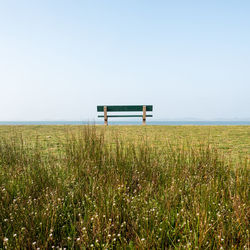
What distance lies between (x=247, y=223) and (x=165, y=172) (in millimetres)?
1388

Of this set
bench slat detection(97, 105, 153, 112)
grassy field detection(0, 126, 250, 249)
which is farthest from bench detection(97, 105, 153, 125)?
grassy field detection(0, 126, 250, 249)

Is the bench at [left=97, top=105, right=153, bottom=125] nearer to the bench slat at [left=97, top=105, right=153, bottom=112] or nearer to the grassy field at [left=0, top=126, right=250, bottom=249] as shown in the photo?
the bench slat at [left=97, top=105, right=153, bottom=112]

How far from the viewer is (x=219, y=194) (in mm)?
2887

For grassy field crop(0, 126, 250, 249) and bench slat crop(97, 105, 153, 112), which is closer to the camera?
grassy field crop(0, 126, 250, 249)

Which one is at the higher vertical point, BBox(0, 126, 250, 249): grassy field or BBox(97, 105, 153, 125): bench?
BBox(97, 105, 153, 125): bench

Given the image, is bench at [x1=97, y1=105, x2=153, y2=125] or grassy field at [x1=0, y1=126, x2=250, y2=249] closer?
grassy field at [x1=0, y1=126, x2=250, y2=249]

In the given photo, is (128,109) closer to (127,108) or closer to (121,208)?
(127,108)

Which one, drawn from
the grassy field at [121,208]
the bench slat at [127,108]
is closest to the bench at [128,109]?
the bench slat at [127,108]

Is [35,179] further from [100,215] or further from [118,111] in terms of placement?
[118,111]

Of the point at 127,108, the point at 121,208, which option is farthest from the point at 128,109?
the point at 121,208

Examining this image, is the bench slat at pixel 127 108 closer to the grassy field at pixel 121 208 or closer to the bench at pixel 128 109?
the bench at pixel 128 109

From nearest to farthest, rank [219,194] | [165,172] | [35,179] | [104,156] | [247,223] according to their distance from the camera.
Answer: [247,223]
[219,194]
[35,179]
[165,172]
[104,156]

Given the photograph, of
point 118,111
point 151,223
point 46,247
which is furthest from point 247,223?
point 118,111

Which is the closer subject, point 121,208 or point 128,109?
point 121,208
